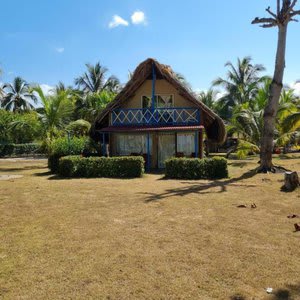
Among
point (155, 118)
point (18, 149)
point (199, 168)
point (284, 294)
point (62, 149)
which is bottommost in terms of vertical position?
point (284, 294)

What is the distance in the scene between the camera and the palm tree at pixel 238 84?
121 feet

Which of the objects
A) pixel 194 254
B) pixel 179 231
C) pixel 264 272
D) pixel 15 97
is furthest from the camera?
pixel 15 97

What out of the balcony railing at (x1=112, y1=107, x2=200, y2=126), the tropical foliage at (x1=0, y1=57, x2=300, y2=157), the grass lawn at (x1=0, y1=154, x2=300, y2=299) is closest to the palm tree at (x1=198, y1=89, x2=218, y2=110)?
the tropical foliage at (x1=0, y1=57, x2=300, y2=157)

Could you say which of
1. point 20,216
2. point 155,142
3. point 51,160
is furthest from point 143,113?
point 20,216

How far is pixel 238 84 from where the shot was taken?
38094 mm

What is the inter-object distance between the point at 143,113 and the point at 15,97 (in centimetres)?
3484

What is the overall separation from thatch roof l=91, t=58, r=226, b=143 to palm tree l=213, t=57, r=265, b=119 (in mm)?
17099

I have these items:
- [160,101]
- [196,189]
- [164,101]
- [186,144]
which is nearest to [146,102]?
[160,101]

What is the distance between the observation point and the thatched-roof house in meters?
18.8

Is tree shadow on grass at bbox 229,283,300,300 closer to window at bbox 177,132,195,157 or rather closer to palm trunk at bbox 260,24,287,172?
palm trunk at bbox 260,24,287,172

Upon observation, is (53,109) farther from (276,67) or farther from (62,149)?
(276,67)

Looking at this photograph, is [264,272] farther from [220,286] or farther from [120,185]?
[120,185]

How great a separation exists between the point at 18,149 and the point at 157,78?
64.2 feet

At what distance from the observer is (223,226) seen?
20.9ft
